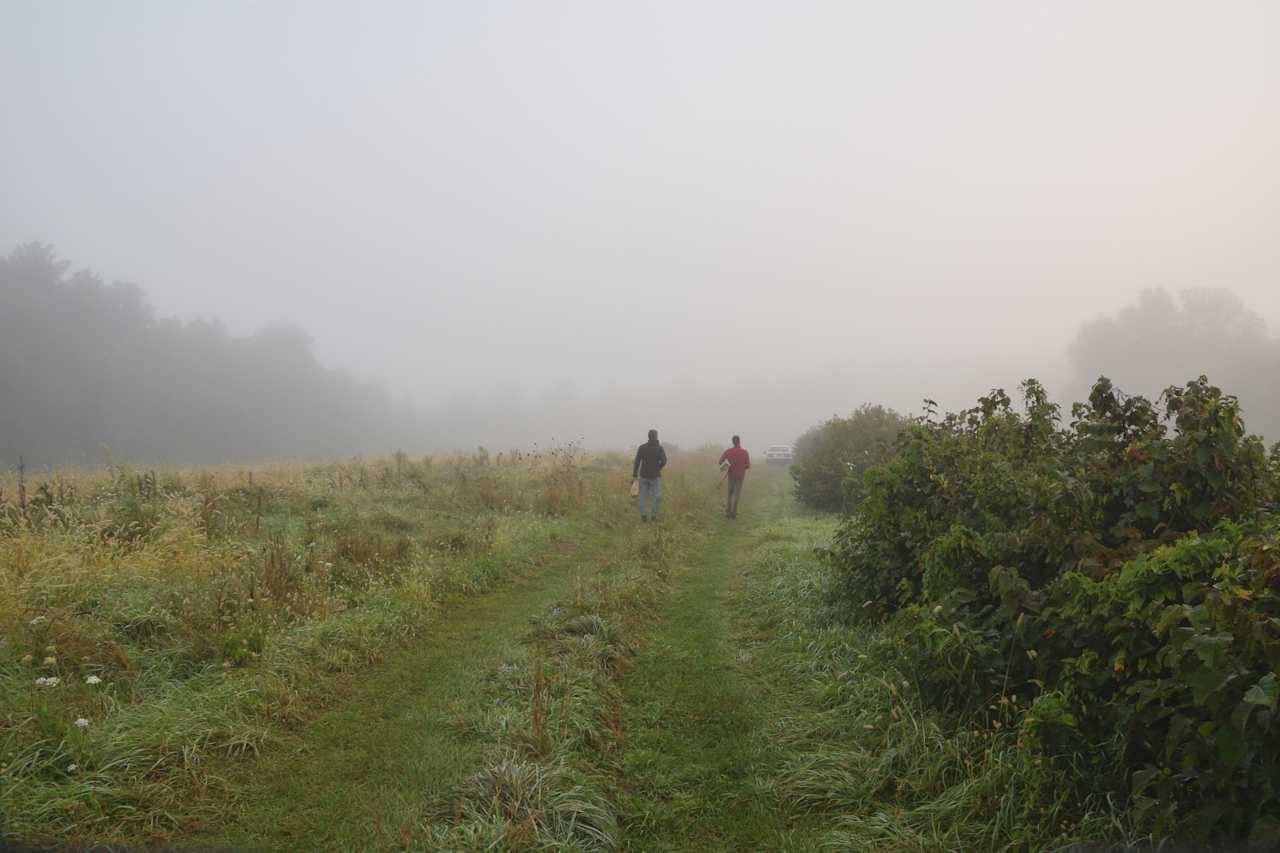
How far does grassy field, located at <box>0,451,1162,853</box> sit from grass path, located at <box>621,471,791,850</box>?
0.07 feet

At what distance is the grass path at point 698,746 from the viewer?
427 cm

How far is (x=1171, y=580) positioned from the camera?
12.2 feet

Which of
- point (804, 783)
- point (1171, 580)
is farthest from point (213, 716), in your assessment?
point (1171, 580)

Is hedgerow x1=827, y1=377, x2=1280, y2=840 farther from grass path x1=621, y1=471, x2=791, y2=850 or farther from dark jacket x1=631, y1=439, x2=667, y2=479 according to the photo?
dark jacket x1=631, y1=439, x2=667, y2=479

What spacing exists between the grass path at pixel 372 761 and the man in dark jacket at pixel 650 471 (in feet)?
28.9

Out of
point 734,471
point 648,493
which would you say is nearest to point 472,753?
Result: point 648,493

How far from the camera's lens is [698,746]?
5309 mm

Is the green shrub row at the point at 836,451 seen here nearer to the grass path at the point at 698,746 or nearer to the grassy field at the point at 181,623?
the grassy field at the point at 181,623

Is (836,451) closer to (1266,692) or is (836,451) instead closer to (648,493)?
(648,493)

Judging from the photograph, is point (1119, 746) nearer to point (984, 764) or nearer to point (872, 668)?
point (984, 764)

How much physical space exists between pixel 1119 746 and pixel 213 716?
5.80 metres

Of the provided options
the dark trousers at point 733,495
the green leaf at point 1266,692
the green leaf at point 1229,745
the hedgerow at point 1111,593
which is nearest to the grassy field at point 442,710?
the hedgerow at point 1111,593

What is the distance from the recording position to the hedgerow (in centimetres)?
305

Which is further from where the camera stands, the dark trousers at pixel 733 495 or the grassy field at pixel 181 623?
the dark trousers at pixel 733 495
